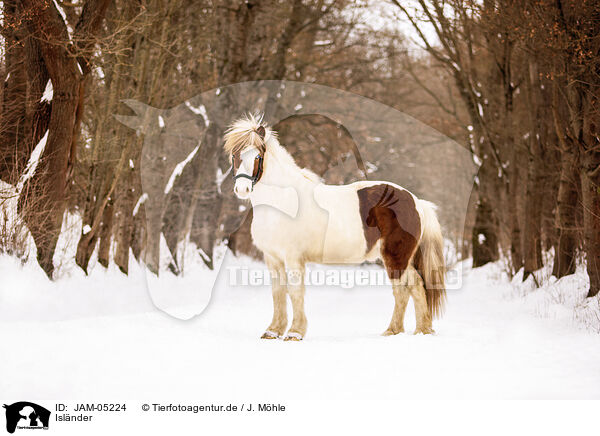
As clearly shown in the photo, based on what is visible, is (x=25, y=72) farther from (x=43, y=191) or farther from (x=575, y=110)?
(x=575, y=110)

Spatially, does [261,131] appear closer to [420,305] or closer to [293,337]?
[293,337]

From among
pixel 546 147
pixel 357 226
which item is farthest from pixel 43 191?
pixel 546 147

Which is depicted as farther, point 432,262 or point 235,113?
point 235,113

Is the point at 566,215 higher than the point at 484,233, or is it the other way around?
the point at 566,215

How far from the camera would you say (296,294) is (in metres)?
7.04

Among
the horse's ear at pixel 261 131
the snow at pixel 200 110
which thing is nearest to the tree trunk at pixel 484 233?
the snow at pixel 200 110

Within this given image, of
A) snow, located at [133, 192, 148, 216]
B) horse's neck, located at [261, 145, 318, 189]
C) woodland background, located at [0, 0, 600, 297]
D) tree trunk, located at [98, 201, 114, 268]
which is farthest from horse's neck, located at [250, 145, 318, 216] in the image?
snow, located at [133, 192, 148, 216]

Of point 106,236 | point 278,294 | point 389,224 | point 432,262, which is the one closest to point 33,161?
point 278,294

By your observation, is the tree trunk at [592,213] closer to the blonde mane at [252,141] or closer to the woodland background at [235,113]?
the woodland background at [235,113]

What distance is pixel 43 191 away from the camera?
8.62 metres

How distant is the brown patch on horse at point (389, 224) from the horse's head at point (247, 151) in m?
1.38

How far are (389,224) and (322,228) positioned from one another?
0.84 metres

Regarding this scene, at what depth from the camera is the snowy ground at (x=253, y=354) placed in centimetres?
501

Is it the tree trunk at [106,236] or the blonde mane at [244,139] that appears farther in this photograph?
the tree trunk at [106,236]
